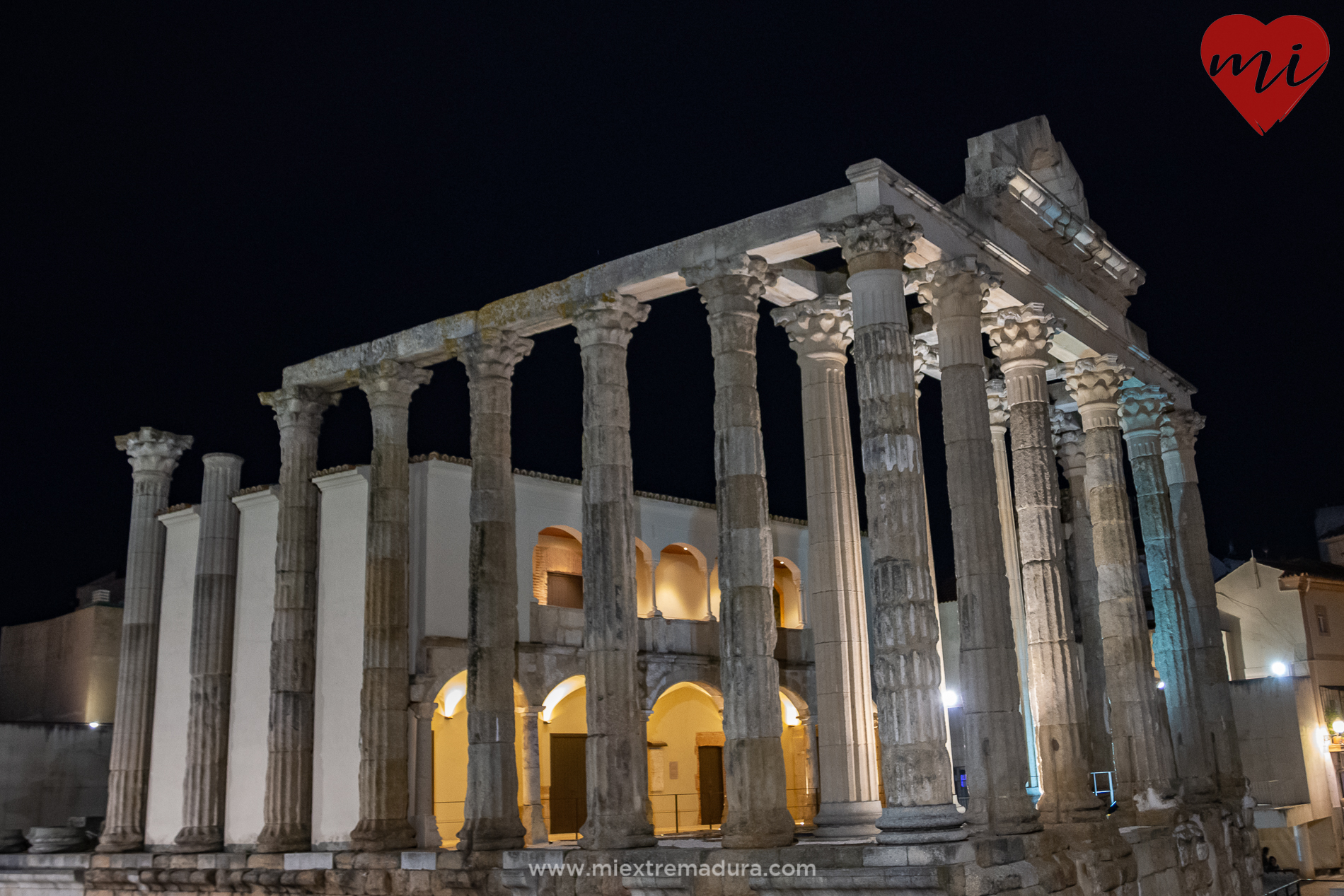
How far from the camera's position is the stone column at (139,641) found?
25219 mm

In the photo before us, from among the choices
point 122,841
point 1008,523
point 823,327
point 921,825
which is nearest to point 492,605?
point 823,327

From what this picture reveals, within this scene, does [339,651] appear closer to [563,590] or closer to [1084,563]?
[563,590]

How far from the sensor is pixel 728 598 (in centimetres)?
1764

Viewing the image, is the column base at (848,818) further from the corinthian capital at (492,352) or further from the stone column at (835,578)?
the corinthian capital at (492,352)

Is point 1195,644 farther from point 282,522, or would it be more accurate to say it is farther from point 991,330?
point 282,522

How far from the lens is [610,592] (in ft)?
62.5

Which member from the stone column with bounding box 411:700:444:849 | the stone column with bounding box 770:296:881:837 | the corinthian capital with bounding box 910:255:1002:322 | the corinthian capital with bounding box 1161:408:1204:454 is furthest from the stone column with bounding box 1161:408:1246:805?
the stone column with bounding box 411:700:444:849

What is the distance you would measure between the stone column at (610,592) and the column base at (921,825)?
4331mm

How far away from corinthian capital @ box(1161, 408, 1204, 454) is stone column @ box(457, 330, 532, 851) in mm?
13732

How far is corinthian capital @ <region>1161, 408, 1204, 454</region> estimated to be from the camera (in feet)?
85.3

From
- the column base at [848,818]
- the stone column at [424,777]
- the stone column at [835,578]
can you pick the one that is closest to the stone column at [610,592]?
the column base at [848,818]

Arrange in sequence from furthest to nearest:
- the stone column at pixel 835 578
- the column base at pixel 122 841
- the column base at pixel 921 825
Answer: the column base at pixel 122 841 < the stone column at pixel 835 578 < the column base at pixel 921 825

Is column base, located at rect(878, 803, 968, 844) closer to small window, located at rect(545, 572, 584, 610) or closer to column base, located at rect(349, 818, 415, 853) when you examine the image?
column base, located at rect(349, 818, 415, 853)

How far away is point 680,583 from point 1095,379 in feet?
39.4
